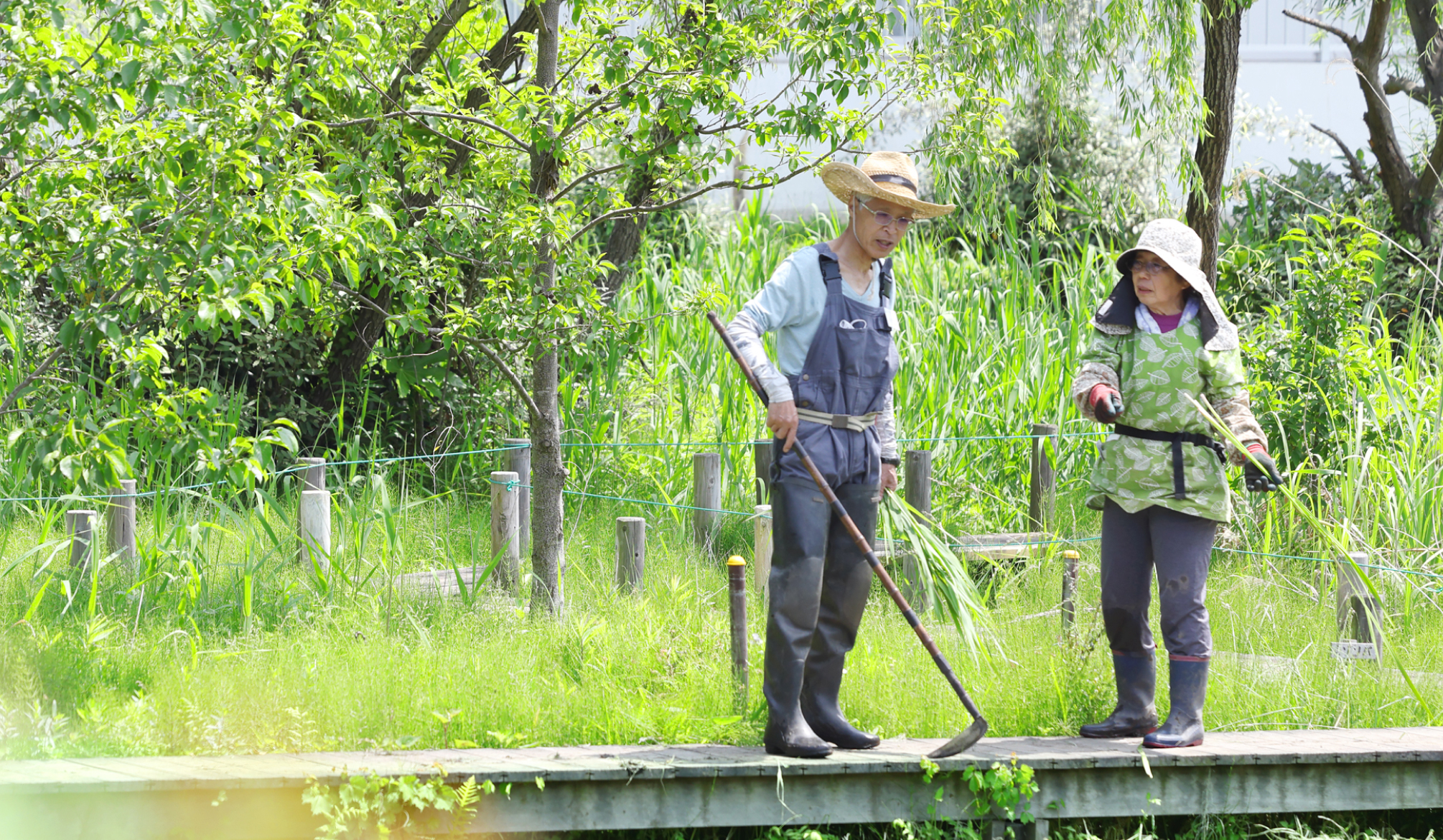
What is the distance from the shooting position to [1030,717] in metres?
4.06

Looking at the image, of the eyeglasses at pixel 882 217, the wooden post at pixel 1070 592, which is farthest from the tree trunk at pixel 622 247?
the eyeglasses at pixel 882 217

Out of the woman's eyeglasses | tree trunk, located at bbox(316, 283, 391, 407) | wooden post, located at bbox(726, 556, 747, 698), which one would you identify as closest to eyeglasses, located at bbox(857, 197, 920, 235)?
the woman's eyeglasses

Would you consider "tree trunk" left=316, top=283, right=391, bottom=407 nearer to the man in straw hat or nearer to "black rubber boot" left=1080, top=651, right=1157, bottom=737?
the man in straw hat

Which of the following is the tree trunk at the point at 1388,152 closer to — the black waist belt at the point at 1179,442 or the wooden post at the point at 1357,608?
the wooden post at the point at 1357,608

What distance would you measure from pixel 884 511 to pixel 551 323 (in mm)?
1598

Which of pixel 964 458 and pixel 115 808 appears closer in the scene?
pixel 115 808

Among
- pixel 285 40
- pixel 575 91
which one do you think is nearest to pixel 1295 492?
pixel 575 91

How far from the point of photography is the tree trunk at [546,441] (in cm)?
521

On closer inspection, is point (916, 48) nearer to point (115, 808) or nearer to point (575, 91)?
point (575, 91)

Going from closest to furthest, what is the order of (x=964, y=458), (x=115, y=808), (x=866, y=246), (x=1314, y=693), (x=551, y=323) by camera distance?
1. (x=115, y=808)
2. (x=866, y=246)
3. (x=1314, y=693)
4. (x=551, y=323)
5. (x=964, y=458)

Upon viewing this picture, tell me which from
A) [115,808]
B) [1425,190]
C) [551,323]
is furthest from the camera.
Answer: [1425,190]

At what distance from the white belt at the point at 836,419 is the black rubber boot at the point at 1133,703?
1.08m

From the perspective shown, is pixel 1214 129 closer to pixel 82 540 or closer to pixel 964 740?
pixel 964 740

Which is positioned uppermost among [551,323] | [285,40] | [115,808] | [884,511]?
[285,40]
